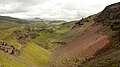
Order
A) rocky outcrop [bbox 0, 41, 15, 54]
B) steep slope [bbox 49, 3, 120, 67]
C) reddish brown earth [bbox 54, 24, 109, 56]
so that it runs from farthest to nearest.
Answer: reddish brown earth [bbox 54, 24, 109, 56], rocky outcrop [bbox 0, 41, 15, 54], steep slope [bbox 49, 3, 120, 67]

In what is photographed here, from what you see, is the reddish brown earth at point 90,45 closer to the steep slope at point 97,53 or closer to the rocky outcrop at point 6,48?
the steep slope at point 97,53

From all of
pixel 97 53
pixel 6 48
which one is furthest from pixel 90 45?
pixel 6 48

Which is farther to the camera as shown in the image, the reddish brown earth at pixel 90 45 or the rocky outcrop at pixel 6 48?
the reddish brown earth at pixel 90 45

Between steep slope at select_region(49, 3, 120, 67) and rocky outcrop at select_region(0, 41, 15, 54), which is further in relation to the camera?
rocky outcrop at select_region(0, 41, 15, 54)

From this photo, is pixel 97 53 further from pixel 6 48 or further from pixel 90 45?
pixel 6 48

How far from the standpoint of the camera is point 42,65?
10594 cm

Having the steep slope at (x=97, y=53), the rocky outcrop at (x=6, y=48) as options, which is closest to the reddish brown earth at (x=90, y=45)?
the steep slope at (x=97, y=53)

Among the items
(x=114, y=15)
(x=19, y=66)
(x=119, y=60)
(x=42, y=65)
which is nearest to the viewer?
(x=119, y=60)

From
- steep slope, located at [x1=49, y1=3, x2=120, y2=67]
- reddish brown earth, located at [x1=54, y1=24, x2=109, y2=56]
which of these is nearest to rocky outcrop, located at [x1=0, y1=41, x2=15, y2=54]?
steep slope, located at [x1=49, y1=3, x2=120, y2=67]

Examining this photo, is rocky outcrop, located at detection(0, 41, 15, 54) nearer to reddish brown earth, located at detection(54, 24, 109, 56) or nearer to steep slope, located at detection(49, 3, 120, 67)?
steep slope, located at detection(49, 3, 120, 67)

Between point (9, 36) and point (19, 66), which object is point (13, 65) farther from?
point (9, 36)

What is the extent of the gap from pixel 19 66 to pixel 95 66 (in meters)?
29.0

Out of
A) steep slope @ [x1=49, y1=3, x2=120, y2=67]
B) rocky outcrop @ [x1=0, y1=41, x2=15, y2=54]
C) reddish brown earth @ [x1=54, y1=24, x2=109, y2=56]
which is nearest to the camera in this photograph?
steep slope @ [x1=49, y1=3, x2=120, y2=67]

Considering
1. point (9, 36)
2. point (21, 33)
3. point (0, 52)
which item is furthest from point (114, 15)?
point (0, 52)
